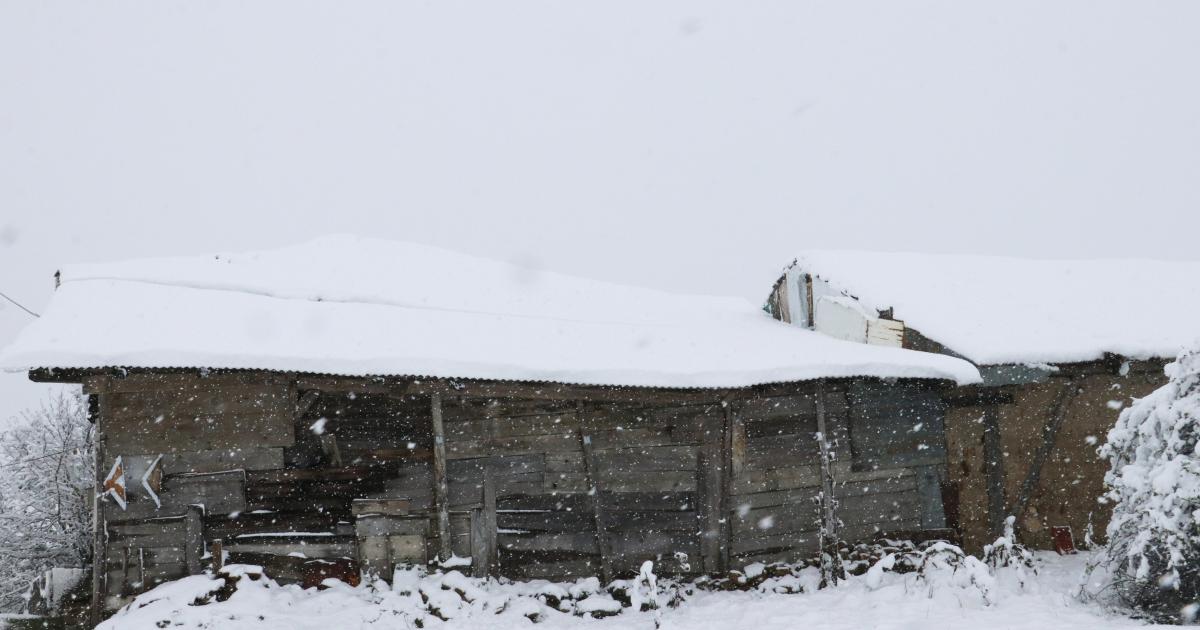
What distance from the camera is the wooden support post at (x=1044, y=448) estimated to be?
1068cm

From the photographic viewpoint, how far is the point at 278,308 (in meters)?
10.6

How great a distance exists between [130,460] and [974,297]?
1222cm

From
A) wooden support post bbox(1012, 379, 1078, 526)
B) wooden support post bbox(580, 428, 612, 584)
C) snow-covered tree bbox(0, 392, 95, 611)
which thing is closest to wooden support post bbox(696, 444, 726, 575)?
wooden support post bbox(580, 428, 612, 584)

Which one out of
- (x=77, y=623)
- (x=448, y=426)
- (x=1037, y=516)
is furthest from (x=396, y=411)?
(x=1037, y=516)

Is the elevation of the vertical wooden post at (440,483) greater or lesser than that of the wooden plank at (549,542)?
greater

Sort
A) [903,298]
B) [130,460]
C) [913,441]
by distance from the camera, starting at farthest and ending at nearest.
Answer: [903,298] → [913,441] → [130,460]

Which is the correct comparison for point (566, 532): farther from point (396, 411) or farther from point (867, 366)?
point (867, 366)

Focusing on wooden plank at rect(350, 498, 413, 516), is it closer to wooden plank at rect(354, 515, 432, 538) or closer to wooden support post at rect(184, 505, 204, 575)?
wooden plank at rect(354, 515, 432, 538)

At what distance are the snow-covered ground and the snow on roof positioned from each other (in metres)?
3.06

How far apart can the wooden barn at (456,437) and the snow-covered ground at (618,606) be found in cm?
47

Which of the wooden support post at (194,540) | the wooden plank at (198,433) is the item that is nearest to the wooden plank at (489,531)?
the wooden plank at (198,433)

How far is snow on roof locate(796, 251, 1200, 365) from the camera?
10.5 meters

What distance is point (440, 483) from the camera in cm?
912

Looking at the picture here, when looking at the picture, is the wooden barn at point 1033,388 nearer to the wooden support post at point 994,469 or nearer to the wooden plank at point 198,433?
the wooden support post at point 994,469
